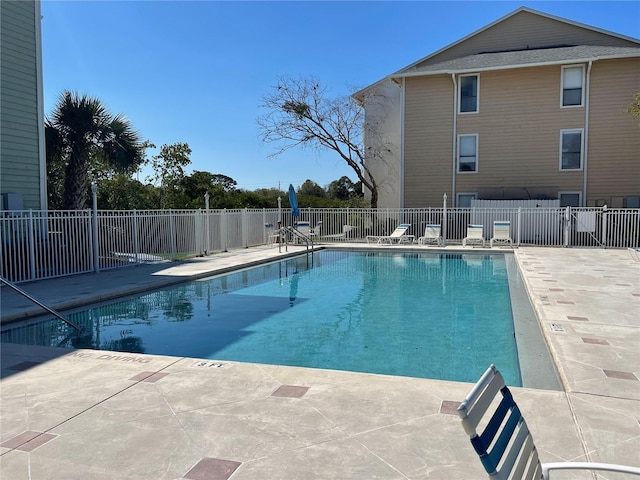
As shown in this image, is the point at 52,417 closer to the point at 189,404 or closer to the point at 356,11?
the point at 189,404

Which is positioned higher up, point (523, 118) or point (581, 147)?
point (523, 118)

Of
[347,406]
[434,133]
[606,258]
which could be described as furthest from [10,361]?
[434,133]

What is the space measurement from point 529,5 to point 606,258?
12589mm

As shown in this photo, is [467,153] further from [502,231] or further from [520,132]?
[502,231]

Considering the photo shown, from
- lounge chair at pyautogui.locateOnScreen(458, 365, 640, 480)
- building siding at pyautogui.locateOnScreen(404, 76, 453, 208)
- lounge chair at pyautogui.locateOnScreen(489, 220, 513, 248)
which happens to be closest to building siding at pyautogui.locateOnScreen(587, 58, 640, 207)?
lounge chair at pyautogui.locateOnScreen(489, 220, 513, 248)

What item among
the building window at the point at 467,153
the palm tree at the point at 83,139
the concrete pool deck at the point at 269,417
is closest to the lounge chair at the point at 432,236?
the building window at the point at 467,153

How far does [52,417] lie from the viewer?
10.7 feet

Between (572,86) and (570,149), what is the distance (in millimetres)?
2457

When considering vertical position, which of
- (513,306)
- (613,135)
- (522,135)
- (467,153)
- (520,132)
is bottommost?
(513,306)

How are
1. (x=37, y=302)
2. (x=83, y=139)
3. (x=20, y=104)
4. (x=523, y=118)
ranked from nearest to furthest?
(x=37, y=302), (x=20, y=104), (x=83, y=139), (x=523, y=118)

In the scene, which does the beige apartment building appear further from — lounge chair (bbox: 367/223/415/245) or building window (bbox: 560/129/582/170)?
lounge chair (bbox: 367/223/415/245)

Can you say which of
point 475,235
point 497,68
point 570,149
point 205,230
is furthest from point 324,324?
point 570,149

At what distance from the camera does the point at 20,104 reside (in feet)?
37.5

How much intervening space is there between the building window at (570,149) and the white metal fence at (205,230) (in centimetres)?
229
